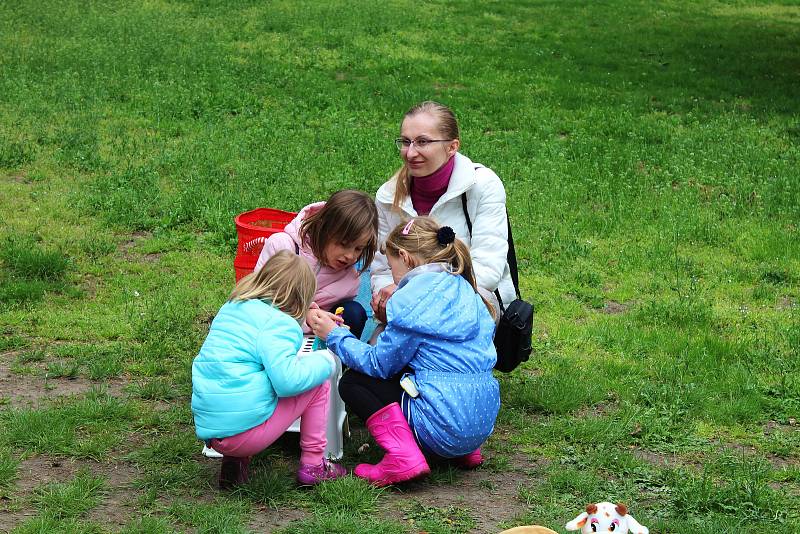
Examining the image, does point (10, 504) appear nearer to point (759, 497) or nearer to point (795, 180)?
point (759, 497)

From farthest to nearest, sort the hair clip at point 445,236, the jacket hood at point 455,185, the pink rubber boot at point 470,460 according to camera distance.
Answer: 1. the jacket hood at point 455,185
2. the pink rubber boot at point 470,460
3. the hair clip at point 445,236

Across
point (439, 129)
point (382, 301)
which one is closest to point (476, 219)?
point (439, 129)

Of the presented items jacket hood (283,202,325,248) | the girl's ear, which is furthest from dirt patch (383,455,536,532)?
the girl's ear

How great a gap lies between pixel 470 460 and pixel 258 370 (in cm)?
118

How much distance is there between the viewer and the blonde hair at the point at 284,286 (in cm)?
444

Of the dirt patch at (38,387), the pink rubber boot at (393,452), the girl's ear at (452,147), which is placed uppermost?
the girl's ear at (452,147)

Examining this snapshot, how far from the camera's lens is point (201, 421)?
4.32m

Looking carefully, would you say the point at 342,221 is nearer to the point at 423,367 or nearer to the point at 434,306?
the point at 434,306

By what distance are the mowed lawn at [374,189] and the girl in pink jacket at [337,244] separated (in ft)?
2.14

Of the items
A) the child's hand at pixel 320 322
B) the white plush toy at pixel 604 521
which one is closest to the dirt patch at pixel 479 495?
the child's hand at pixel 320 322

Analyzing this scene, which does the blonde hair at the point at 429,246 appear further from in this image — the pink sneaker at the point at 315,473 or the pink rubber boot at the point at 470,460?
the pink sneaker at the point at 315,473

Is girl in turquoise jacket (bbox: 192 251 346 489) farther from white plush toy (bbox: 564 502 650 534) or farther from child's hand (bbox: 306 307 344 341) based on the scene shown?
white plush toy (bbox: 564 502 650 534)

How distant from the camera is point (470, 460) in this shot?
490 centimetres

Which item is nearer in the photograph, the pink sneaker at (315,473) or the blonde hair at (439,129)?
the pink sneaker at (315,473)
